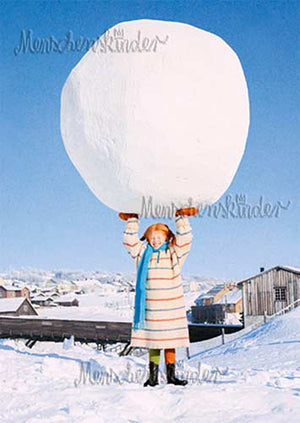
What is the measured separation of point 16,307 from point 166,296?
1318 inches

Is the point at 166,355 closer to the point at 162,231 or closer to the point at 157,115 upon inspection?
the point at 162,231

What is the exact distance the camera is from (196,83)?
4422 millimetres

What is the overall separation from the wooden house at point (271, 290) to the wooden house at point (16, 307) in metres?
18.1

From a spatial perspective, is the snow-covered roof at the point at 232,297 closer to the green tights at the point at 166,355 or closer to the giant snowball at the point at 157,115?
the green tights at the point at 166,355

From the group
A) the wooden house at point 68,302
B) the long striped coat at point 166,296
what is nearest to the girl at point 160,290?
the long striped coat at point 166,296

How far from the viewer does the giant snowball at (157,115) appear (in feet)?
14.3

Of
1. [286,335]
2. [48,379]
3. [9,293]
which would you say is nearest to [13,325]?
[286,335]

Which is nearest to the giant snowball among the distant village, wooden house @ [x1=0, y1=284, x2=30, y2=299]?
the distant village

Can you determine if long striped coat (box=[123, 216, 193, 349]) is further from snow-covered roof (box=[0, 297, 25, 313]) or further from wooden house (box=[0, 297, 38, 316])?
snow-covered roof (box=[0, 297, 25, 313])

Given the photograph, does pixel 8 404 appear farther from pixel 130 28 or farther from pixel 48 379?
pixel 130 28

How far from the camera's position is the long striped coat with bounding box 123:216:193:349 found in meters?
4.85

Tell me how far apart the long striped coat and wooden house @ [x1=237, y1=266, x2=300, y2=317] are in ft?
66.5

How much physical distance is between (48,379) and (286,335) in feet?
30.8

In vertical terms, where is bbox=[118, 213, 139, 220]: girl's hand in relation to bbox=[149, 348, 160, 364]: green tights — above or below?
above
